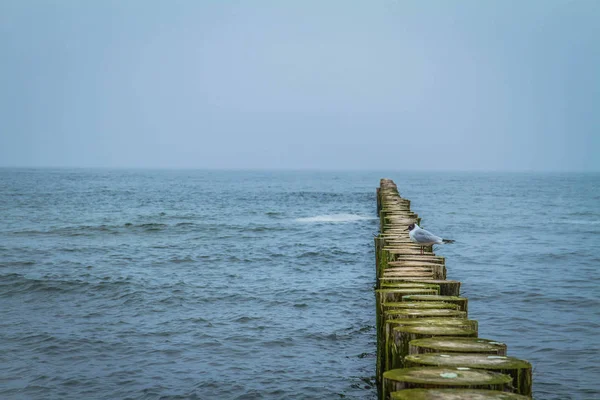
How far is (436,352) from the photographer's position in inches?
167

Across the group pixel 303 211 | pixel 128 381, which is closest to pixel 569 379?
pixel 128 381

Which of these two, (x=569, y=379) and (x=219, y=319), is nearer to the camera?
(x=569, y=379)

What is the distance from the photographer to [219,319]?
11.0 metres

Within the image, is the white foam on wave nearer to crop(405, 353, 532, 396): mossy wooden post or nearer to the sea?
the sea

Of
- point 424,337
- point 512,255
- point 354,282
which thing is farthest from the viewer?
point 512,255

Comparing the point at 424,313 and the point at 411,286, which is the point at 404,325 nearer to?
the point at 424,313

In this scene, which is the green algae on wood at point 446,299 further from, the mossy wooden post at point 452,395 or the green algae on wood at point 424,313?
the mossy wooden post at point 452,395

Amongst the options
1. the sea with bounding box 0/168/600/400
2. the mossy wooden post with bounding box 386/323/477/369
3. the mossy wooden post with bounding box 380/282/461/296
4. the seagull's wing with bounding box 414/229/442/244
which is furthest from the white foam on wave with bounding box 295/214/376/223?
the mossy wooden post with bounding box 386/323/477/369

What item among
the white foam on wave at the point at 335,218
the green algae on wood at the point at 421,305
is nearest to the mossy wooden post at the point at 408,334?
the green algae on wood at the point at 421,305

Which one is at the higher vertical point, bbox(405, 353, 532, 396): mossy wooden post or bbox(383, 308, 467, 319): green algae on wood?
bbox(383, 308, 467, 319): green algae on wood

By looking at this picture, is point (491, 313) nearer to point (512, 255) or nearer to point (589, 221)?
point (512, 255)

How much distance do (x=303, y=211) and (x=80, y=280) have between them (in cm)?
2401

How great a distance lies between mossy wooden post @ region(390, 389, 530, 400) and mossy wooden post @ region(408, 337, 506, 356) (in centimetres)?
67

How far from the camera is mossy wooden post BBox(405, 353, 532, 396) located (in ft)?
12.8
